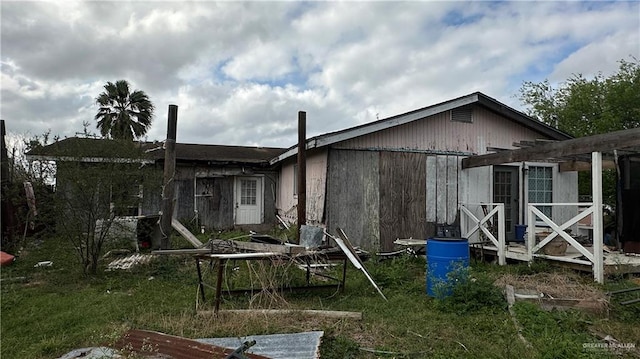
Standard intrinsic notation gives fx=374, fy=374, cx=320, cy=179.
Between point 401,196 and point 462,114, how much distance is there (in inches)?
104

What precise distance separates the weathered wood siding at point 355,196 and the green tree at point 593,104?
12.8m

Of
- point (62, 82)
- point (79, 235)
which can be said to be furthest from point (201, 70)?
point (79, 235)

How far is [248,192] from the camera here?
13320mm

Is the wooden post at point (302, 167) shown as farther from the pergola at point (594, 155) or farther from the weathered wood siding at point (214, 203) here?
the weathered wood siding at point (214, 203)

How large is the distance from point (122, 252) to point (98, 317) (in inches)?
182

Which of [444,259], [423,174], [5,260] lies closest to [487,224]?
[423,174]

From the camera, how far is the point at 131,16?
7.54 meters

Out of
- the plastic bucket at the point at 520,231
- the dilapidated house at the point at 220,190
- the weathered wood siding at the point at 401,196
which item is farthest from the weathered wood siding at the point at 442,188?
the dilapidated house at the point at 220,190

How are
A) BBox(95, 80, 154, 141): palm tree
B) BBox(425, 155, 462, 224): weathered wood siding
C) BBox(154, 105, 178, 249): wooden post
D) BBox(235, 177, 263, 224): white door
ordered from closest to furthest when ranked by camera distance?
BBox(154, 105, 178, 249): wooden post < BBox(425, 155, 462, 224): weathered wood siding < BBox(235, 177, 263, 224): white door < BBox(95, 80, 154, 141): palm tree

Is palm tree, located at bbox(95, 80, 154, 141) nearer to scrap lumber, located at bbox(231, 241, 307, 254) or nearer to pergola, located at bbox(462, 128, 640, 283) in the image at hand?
scrap lumber, located at bbox(231, 241, 307, 254)

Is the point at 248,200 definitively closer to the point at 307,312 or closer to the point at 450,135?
the point at 450,135

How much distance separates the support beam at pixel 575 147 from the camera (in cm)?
520

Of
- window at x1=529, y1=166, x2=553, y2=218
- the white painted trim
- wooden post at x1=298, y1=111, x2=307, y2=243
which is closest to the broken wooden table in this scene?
wooden post at x1=298, y1=111, x2=307, y2=243

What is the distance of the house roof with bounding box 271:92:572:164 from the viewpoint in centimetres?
771
